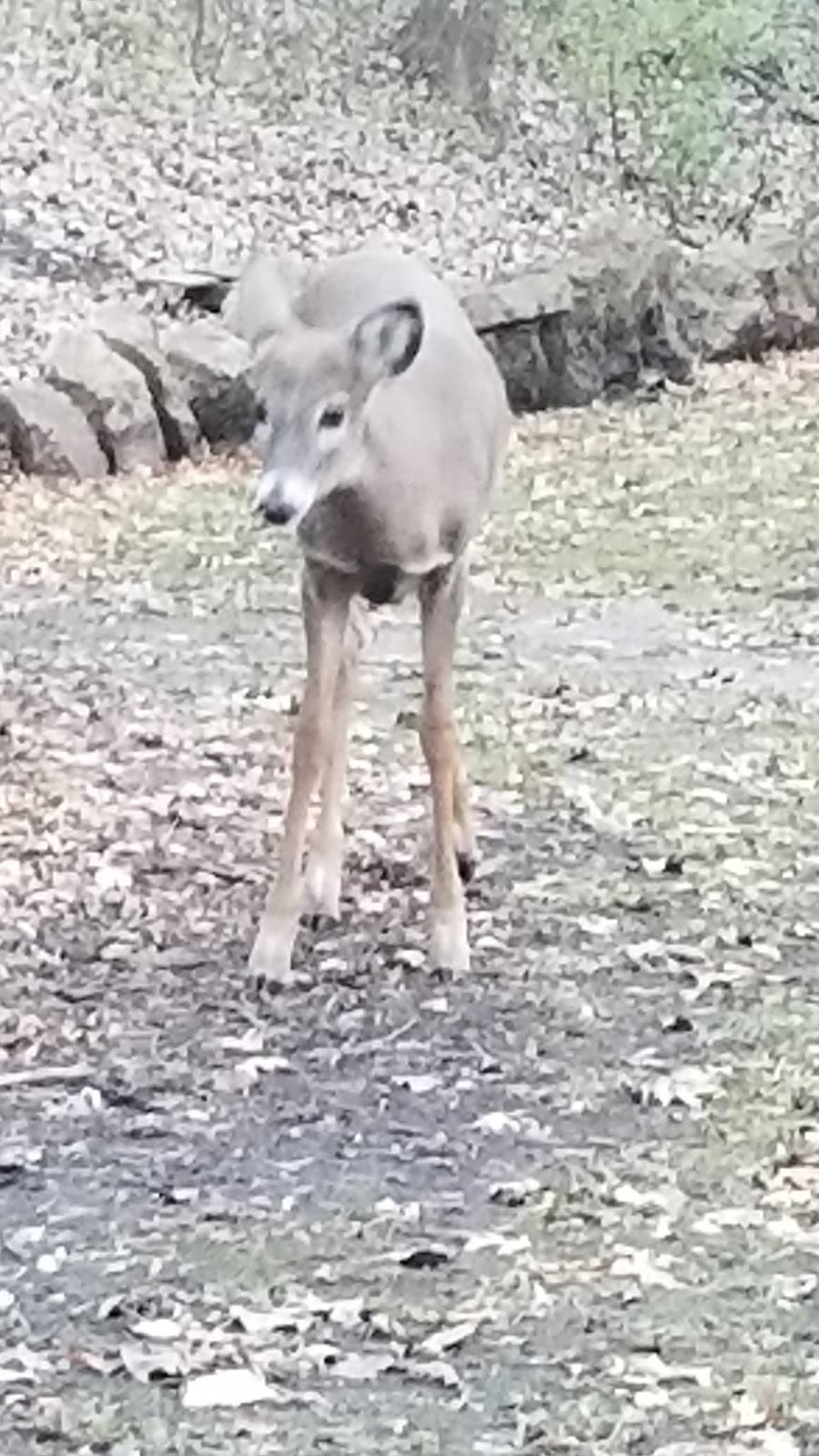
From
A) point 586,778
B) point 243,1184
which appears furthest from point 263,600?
point 243,1184

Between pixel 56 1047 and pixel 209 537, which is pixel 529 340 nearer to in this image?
pixel 209 537

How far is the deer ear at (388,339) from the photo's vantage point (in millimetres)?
5855

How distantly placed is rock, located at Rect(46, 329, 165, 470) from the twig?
7010 mm

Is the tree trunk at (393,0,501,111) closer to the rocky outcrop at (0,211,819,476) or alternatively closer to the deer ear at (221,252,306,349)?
the rocky outcrop at (0,211,819,476)

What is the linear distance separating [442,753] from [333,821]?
434mm

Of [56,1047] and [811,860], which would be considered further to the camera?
[811,860]

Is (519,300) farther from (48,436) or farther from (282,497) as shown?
(282,497)

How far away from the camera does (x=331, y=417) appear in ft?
19.5

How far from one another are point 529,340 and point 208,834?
7.43 m

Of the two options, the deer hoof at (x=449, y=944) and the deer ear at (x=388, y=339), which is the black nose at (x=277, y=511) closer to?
the deer ear at (x=388, y=339)

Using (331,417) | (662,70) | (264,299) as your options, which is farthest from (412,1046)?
(662,70)

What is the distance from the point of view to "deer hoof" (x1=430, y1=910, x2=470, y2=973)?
636 centimetres

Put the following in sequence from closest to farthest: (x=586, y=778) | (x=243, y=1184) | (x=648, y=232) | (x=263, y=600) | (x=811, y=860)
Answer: (x=243, y=1184)
(x=811, y=860)
(x=586, y=778)
(x=263, y=600)
(x=648, y=232)

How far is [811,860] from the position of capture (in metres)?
7.21
